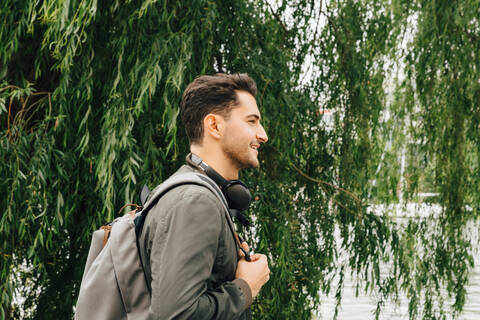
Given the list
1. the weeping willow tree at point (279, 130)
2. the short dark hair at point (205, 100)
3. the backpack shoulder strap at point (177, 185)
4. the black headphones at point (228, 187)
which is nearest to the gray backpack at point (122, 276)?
the backpack shoulder strap at point (177, 185)

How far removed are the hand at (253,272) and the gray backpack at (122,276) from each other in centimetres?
18

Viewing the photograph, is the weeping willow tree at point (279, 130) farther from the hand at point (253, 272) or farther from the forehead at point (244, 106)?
the hand at point (253, 272)

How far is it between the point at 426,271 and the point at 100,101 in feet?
8.78

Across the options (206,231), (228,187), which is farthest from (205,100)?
(206,231)

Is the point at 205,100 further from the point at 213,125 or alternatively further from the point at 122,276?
→ the point at 122,276

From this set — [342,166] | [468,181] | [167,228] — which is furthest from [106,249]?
[468,181]

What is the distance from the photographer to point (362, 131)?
4.97 m

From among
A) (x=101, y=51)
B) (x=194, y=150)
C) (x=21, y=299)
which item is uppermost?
(x=101, y=51)

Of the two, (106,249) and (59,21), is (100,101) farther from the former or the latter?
(106,249)

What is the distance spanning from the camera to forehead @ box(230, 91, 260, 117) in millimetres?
1770

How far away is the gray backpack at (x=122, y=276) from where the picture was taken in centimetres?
153

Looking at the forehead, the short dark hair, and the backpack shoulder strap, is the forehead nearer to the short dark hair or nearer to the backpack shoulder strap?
the short dark hair

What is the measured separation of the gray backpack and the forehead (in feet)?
0.85

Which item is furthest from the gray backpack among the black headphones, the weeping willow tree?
the weeping willow tree
